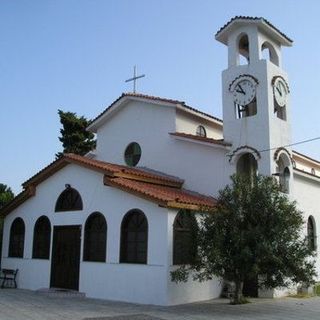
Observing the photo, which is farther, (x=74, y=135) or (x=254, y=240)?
(x=74, y=135)

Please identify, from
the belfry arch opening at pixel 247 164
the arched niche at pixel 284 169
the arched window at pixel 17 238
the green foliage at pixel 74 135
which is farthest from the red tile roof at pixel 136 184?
the green foliage at pixel 74 135

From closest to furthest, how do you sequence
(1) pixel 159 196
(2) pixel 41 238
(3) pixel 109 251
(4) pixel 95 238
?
(1) pixel 159 196, (3) pixel 109 251, (4) pixel 95 238, (2) pixel 41 238

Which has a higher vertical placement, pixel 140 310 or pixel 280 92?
pixel 280 92

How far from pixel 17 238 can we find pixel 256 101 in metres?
11.9

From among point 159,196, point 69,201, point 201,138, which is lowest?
point 159,196

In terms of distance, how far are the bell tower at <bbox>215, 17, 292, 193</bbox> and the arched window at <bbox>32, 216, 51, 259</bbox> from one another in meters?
8.05

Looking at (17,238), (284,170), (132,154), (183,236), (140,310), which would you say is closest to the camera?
(140,310)

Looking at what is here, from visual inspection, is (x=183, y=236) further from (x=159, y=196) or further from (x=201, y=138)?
(x=201, y=138)

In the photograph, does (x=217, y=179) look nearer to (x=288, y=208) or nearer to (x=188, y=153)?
(x=188, y=153)

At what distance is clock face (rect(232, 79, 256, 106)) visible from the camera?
1914 cm

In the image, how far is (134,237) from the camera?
54.6 feet

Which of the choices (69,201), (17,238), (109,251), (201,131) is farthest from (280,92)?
(17,238)

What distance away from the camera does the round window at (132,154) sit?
22392 millimetres

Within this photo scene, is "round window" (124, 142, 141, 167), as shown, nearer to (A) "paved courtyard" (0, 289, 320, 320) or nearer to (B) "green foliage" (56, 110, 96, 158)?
(A) "paved courtyard" (0, 289, 320, 320)
